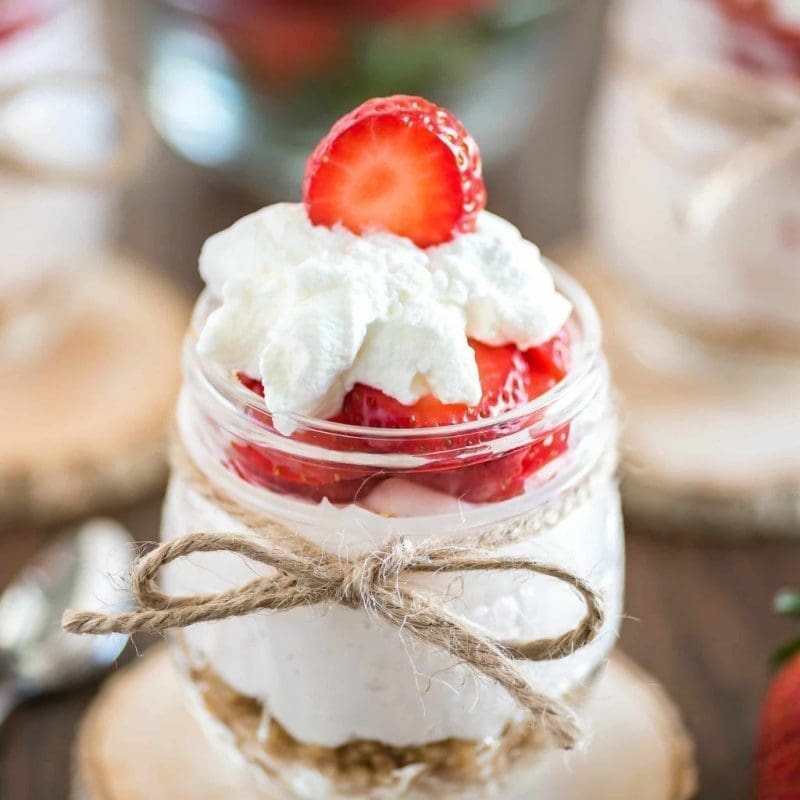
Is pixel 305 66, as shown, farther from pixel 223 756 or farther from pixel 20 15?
pixel 223 756

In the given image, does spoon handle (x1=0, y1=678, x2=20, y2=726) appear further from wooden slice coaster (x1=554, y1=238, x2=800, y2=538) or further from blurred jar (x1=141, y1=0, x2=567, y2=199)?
blurred jar (x1=141, y1=0, x2=567, y2=199)

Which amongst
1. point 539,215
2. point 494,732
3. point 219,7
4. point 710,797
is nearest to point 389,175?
point 494,732

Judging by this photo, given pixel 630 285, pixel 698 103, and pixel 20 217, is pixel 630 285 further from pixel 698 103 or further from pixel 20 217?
pixel 20 217

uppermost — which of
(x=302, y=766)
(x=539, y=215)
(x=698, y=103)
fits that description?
(x=698, y=103)

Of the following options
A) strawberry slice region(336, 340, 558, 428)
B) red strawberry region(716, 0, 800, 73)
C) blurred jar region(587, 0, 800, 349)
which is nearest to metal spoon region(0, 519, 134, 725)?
strawberry slice region(336, 340, 558, 428)

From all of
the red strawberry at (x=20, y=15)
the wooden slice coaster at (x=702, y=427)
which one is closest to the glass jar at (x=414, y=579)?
the wooden slice coaster at (x=702, y=427)

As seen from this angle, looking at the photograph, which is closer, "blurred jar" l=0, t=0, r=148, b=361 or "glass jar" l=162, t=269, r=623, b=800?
"glass jar" l=162, t=269, r=623, b=800

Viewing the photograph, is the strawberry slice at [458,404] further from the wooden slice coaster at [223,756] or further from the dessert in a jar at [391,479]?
the wooden slice coaster at [223,756]
